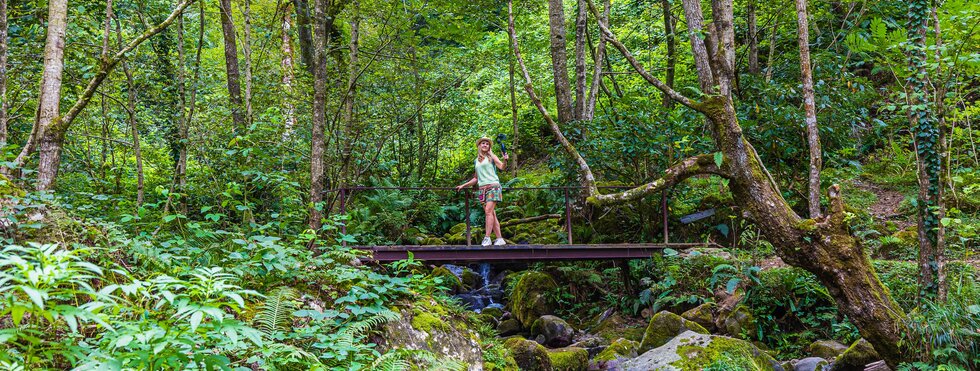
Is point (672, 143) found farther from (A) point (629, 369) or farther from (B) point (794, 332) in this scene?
(A) point (629, 369)

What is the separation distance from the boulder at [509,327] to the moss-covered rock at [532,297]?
14 cm

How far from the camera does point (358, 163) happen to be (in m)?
12.4

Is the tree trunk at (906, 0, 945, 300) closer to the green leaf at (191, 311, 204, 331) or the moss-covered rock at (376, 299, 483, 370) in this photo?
the moss-covered rock at (376, 299, 483, 370)

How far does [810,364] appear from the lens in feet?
22.7

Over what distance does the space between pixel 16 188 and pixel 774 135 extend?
1013cm

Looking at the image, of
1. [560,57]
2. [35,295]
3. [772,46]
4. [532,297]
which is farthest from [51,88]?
[772,46]

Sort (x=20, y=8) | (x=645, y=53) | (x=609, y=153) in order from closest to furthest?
1. (x=20, y=8)
2. (x=609, y=153)
3. (x=645, y=53)

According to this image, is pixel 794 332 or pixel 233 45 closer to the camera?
pixel 794 332

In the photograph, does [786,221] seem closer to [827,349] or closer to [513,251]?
[827,349]

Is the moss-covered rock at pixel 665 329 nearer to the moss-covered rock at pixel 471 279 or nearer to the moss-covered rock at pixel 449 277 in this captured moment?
the moss-covered rock at pixel 449 277

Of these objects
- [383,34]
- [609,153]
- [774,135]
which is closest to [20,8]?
[383,34]

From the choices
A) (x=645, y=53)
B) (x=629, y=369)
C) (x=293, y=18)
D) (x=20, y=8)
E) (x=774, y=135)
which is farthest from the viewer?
(x=645, y=53)

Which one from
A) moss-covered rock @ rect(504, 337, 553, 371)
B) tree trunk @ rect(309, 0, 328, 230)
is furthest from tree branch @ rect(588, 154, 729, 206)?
tree trunk @ rect(309, 0, 328, 230)

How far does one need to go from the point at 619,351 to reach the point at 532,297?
2.51 metres
